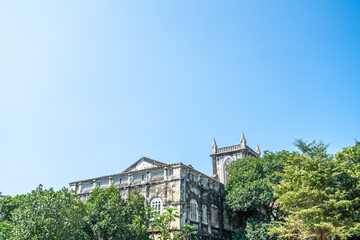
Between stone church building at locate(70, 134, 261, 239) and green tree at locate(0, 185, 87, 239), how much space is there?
789 cm

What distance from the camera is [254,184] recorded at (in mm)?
27594

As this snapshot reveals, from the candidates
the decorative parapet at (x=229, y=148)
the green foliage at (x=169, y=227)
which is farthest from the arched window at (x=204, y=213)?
the decorative parapet at (x=229, y=148)

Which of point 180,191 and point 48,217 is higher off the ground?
point 180,191

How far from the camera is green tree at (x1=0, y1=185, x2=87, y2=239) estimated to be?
16916 mm

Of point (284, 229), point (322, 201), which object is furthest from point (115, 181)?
point (322, 201)

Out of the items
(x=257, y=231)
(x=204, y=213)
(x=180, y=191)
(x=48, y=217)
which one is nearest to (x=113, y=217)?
(x=48, y=217)

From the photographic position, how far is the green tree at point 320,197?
67.8 ft

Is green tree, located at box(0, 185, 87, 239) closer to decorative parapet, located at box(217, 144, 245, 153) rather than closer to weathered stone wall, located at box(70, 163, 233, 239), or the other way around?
weathered stone wall, located at box(70, 163, 233, 239)

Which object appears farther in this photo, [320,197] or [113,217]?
[320,197]

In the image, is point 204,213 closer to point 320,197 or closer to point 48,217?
point 320,197

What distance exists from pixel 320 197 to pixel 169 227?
11.1 metres

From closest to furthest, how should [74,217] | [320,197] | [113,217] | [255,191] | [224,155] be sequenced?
[74,217] → [113,217] → [320,197] → [255,191] → [224,155]

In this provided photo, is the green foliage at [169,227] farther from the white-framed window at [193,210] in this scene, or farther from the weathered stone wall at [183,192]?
the white-framed window at [193,210]

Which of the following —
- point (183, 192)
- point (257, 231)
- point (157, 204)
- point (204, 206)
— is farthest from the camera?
point (204, 206)
